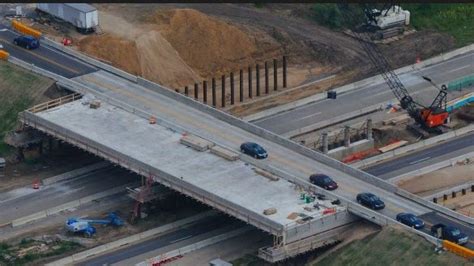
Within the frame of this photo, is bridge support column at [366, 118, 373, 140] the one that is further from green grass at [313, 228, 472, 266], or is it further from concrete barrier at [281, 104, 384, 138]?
green grass at [313, 228, 472, 266]

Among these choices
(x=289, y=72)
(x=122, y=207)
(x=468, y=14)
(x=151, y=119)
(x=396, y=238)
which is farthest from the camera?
(x=468, y=14)

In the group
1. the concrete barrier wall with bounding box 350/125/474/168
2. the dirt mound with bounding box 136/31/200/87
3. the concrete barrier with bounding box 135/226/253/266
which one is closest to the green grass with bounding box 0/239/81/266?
the concrete barrier with bounding box 135/226/253/266

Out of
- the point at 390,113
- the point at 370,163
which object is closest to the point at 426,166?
the point at 370,163

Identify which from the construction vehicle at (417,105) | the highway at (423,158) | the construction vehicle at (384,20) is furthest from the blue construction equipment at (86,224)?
the construction vehicle at (384,20)

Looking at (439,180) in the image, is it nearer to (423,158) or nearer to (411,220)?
(423,158)

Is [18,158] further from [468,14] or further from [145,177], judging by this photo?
[468,14]

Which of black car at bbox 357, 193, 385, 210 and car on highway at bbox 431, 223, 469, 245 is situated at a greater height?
car on highway at bbox 431, 223, 469, 245
